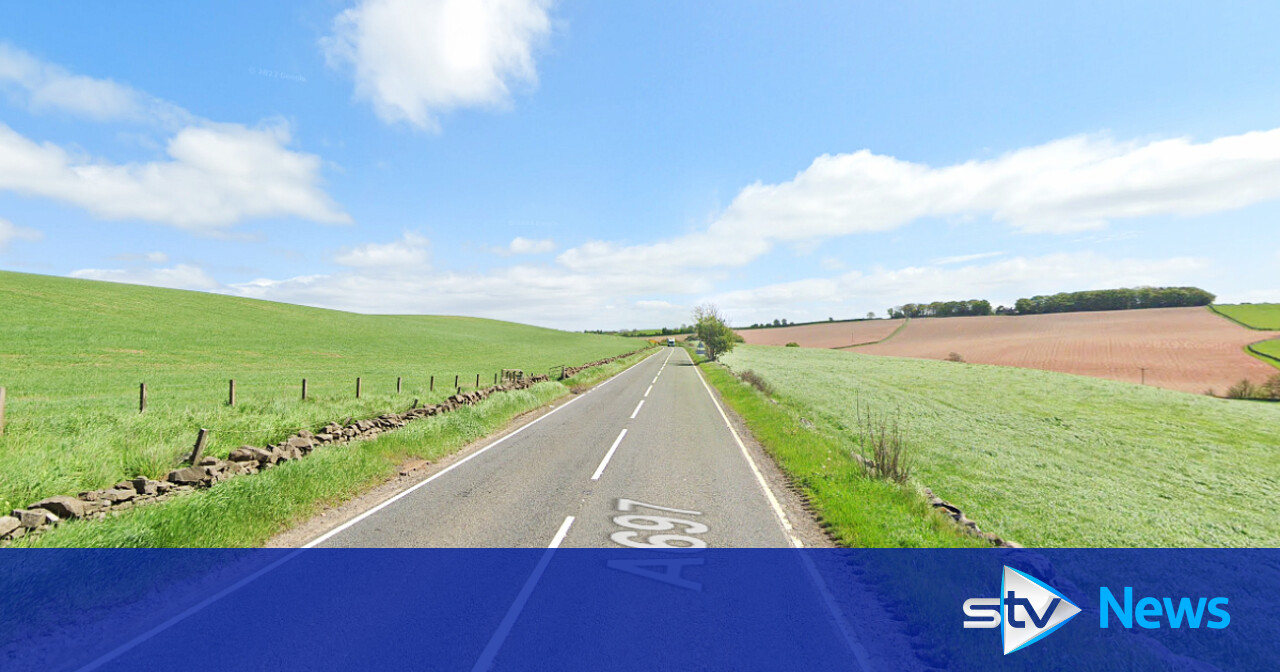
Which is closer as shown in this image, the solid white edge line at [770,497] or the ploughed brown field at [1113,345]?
the solid white edge line at [770,497]

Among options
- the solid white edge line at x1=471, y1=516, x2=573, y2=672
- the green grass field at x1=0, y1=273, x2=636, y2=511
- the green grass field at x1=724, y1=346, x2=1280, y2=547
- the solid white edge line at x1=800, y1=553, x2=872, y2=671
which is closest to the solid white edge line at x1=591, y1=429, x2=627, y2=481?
the solid white edge line at x1=471, y1=516, x2=573, y2=672

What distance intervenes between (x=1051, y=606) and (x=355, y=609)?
302 inches

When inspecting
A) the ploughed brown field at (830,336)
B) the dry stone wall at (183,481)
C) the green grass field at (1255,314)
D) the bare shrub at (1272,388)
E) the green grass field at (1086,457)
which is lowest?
the green grass field at (1086,457)

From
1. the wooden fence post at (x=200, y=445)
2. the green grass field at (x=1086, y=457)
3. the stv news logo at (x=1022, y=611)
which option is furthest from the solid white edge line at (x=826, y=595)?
the wooden fence post at (x=200, y=445)

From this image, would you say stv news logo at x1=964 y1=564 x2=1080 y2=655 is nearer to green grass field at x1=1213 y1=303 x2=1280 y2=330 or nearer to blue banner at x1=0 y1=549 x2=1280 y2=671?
blue banner at x1=0 y1=549 x2=1280 y2=671

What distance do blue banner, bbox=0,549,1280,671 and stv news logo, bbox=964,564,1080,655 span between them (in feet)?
0.07

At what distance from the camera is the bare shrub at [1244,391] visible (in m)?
36.8

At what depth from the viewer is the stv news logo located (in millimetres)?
4906

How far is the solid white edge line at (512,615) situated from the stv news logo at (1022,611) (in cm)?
475

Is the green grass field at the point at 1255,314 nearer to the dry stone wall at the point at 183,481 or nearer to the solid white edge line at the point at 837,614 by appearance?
the solid white edge line at the point at 837,614

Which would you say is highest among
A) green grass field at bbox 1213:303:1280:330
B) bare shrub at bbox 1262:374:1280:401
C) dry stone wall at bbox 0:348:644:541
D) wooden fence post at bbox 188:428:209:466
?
green grass field at bbox 1213:303:1280:330

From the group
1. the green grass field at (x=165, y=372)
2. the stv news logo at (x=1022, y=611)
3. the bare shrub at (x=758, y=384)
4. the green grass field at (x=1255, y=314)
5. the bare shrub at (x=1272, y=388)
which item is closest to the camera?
the stv news logo at (x=1022, y=611)

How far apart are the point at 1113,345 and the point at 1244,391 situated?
74.0 feet

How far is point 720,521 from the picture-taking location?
308 inches
